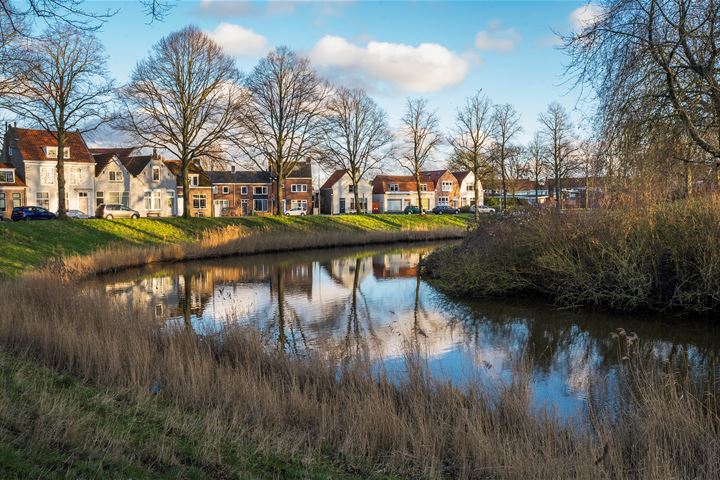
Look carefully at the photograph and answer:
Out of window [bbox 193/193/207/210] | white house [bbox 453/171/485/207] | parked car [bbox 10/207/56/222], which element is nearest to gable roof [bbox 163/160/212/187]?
window [bbox 193/193/207/210]

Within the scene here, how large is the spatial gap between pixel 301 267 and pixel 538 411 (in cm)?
1996

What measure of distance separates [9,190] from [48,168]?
327cm

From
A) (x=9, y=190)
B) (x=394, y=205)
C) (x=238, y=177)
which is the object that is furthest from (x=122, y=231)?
(x=394, y=205)

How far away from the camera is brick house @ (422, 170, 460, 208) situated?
80.6 m

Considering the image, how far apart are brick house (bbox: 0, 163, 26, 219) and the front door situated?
13.8 feet

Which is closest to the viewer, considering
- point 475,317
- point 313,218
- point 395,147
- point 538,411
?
point 538,411

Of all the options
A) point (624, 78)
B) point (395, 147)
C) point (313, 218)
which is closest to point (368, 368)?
point (624, 78)

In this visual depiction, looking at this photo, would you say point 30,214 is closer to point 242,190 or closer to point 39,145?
point 39,145

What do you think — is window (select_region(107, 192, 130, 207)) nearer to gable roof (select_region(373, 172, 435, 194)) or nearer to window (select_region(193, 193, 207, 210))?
window (select_region(193, 193, 207, 210))

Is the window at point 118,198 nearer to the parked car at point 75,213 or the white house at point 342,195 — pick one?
the parked car at point 75,213

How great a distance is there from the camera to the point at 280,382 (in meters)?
7.27

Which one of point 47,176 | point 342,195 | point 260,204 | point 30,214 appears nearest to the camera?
point 30,214

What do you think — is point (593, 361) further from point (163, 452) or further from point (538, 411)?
point (163, 452)

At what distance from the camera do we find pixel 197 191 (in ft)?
184
